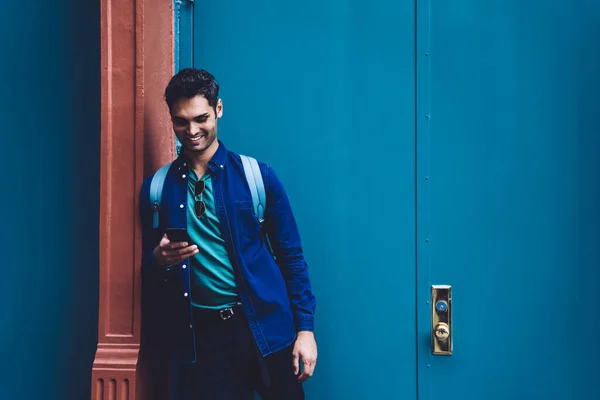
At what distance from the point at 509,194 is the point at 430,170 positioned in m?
0.39

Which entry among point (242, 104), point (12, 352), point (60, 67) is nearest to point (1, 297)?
point (12, 352)

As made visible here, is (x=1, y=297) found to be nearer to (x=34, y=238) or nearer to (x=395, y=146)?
(x=34, y=238)

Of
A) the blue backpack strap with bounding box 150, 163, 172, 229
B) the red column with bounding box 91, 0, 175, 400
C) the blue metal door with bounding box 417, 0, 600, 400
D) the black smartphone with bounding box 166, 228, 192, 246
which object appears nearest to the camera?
the black smartphone with bounding box 166, 228, 192, 246

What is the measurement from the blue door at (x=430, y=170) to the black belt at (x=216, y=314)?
2.13ft

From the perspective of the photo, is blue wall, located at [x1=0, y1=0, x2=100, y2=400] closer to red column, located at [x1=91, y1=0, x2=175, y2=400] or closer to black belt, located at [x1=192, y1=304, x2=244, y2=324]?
red column, located at [x1=91, y1=0, x2=175, y2=400]

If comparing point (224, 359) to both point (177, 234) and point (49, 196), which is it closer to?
point (177, 234)

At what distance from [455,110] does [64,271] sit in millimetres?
2111

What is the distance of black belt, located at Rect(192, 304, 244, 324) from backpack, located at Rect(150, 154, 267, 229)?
0.37m

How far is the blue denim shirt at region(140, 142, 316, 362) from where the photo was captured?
196 centimetres

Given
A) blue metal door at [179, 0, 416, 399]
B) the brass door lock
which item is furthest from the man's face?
the brass door lock

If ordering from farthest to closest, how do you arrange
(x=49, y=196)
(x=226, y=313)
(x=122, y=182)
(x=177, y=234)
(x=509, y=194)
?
(x=49, y=196)
(x=509, y=194)
(x=122, y=182)
(x=226, y=313)
(x=177, y=234)

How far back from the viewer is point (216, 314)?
1960mm

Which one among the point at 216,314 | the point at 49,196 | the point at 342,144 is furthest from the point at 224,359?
the point at 49,196

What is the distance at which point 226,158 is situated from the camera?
6.80 feet
